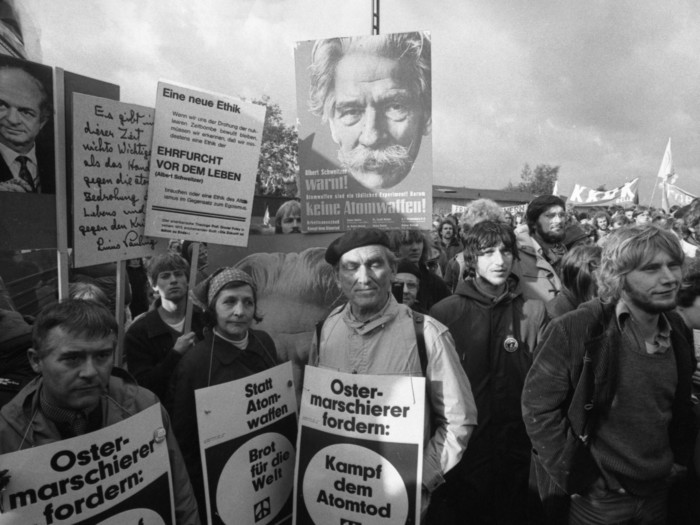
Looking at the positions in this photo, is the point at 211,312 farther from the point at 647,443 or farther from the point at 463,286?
the point at 647,443

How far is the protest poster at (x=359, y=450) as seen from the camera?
176 centimetres

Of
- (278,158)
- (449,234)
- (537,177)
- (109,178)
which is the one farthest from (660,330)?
→ (537,177)

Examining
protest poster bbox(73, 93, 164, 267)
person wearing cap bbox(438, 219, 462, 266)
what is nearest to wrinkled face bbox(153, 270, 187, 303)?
protest poster bbox(73, 93, 164, 267)

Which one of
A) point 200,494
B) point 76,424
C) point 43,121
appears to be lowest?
point 200,494

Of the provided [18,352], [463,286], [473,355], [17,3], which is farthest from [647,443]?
[17,3]

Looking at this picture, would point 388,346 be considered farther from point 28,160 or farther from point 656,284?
point 28,160

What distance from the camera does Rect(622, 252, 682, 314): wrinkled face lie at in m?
1.83

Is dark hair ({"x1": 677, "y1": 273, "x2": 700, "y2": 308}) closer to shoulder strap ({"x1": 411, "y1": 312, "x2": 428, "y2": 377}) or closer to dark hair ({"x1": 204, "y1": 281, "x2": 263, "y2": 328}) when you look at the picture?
shoulder strap ({"x1": 411, "y1": 312, "x2": 428, "y2": 377})

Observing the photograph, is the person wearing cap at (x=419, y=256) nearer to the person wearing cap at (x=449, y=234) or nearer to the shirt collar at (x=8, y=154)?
the shirt collar at (x=8, y=154)

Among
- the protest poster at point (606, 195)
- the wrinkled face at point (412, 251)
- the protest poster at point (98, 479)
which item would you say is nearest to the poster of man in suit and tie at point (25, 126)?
the protest poster at point (98, 479)

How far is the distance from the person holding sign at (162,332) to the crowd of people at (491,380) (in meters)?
0.03

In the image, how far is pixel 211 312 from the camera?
239 cm

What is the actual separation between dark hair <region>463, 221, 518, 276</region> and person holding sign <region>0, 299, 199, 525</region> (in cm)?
188

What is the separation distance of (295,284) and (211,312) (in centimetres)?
93
